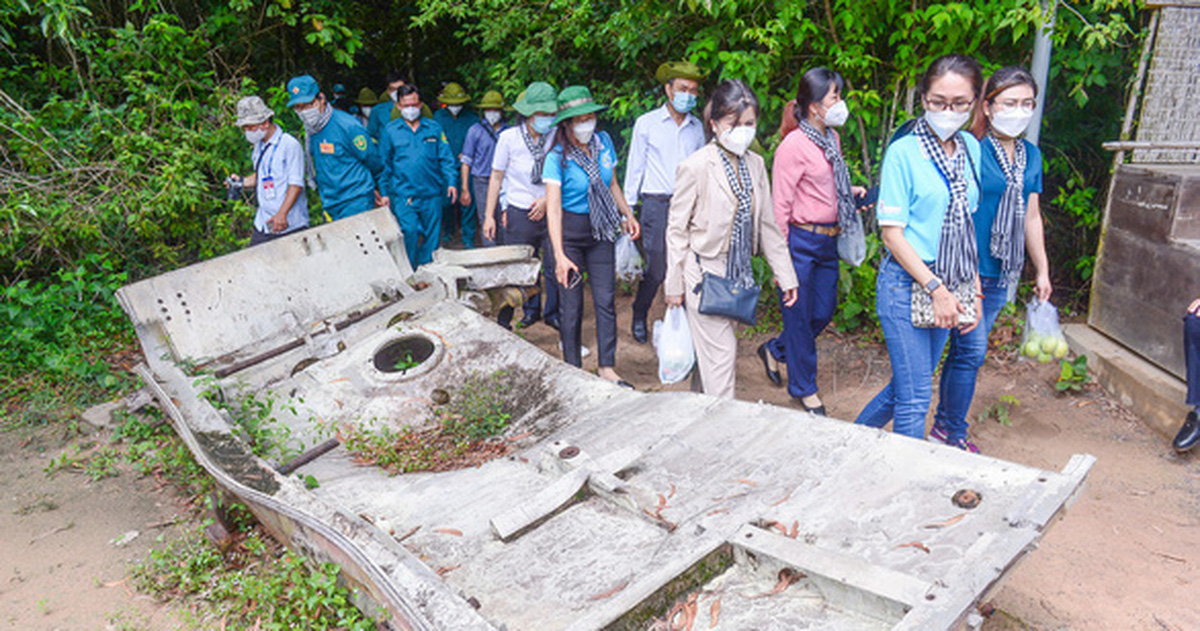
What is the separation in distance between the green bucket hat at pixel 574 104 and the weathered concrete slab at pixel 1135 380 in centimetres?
344

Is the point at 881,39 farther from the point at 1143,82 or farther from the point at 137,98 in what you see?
→ the point at 137,98

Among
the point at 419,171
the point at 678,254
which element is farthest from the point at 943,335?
the point at 419,171

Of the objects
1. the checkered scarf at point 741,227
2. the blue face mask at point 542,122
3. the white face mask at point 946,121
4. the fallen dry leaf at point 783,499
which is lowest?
the fallen dry leaf at point 783,499

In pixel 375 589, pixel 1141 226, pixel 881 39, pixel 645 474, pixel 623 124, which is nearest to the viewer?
pixel 375 589

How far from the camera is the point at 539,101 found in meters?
5.14

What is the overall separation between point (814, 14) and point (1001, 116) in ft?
8.61

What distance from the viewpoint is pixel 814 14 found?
5.60m

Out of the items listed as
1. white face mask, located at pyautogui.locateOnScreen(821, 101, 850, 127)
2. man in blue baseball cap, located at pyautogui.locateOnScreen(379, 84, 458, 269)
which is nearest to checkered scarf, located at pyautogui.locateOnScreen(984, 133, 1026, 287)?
white face mask, located at pyautogui.locateOnScreen(821, 101, 850, 127)

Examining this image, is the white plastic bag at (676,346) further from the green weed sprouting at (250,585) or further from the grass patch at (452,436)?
the green weed sprouting at (250,585)

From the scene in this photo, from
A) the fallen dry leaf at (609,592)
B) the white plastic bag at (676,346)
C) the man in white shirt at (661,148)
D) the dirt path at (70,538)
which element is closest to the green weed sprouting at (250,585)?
the dirt path at (70,538)

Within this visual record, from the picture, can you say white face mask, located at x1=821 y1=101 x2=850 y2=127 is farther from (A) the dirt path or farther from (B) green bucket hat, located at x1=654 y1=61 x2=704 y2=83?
(A) the dirt path

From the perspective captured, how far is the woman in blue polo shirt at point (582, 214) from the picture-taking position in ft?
15.2

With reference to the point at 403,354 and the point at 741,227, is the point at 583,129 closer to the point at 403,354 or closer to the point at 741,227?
the point at 741,227

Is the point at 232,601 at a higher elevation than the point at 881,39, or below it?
below
